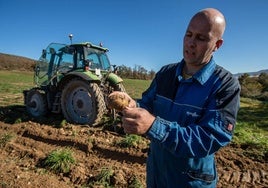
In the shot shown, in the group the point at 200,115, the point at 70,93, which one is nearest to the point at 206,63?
the point at 200,115

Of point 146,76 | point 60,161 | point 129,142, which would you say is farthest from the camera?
point 146,76

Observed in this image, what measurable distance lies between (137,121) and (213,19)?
744 millimetres

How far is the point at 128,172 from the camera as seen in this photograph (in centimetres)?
475

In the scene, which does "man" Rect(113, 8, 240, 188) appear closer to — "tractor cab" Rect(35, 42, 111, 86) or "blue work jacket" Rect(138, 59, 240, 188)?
"blue work jacket" Rect(138, 59, 240, 188)

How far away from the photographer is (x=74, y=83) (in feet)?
26.5

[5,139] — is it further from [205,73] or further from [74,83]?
[205,73]

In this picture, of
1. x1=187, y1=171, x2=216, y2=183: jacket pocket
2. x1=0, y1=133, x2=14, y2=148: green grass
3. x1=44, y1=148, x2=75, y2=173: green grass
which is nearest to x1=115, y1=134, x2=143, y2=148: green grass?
x1=44, y1=148, x2=75, y2=173: green grass

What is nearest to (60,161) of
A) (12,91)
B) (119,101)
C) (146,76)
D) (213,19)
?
(119,101)

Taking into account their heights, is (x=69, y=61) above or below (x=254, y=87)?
above

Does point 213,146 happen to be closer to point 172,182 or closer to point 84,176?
point 172,182

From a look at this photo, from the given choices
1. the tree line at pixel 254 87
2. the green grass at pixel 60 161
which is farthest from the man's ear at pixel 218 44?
the tree line at pixel 254 87

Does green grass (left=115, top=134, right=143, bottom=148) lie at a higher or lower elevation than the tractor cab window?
lower

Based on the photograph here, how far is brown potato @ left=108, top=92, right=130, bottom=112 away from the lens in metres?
1.66

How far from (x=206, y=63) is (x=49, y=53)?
26.1ft
